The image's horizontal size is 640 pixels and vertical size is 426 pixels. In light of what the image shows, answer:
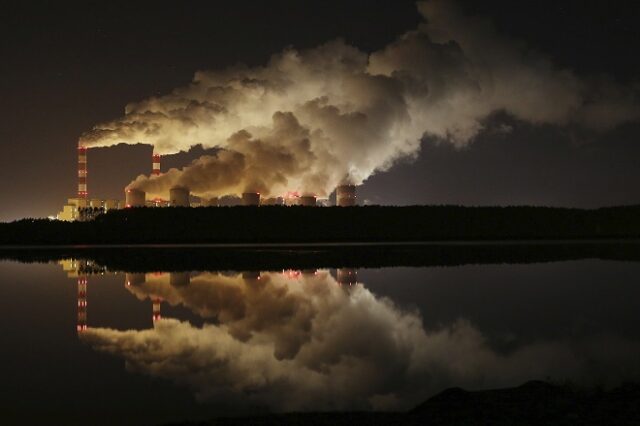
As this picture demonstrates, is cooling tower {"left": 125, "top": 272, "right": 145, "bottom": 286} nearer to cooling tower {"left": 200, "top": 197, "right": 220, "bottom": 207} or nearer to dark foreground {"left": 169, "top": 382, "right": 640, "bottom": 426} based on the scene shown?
dark foreground {"left": 169, "top": 382, "right": 640, "bottom": 426}

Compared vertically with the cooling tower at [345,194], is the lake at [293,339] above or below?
below

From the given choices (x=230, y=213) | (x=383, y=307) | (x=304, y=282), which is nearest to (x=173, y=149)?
(x=230, y=213)

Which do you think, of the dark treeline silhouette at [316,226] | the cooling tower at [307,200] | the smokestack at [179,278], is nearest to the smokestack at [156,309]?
the smokestack at [179,278]

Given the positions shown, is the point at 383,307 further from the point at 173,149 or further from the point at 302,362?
the point at 173,149

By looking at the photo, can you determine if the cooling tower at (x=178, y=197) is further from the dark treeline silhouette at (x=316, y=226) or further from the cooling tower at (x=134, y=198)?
the dark treeline silhouette at (x=316, y=226)

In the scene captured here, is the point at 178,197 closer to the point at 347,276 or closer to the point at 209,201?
the point at 209,201
